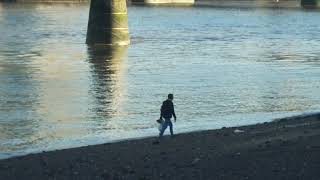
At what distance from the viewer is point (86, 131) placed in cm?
1855

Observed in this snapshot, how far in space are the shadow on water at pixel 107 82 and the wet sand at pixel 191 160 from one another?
5183mm

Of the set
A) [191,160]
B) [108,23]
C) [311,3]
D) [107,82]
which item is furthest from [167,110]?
[311,3]

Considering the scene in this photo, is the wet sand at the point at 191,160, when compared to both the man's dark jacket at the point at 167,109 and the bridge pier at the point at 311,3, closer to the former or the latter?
the man's dark jacket at the point at 167,109

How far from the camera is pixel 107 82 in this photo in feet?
97.5

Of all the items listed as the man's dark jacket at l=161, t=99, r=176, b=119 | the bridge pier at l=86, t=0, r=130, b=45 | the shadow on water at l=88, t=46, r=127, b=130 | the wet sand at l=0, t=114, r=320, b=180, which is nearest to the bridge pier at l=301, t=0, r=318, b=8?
the bridge pier at l=86, t=0, r=130, b=45

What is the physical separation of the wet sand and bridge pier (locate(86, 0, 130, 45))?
102ft

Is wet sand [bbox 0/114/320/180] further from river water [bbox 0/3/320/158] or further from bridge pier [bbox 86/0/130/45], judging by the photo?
bridge pier [bbox 86/0/130/45]

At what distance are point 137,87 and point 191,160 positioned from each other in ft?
57.6

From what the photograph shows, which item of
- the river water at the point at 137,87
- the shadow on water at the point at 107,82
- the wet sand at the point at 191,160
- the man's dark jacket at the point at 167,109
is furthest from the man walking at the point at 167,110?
the shadow on water at the point at 107,82

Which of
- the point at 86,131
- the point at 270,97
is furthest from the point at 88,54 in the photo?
the point at 86,131

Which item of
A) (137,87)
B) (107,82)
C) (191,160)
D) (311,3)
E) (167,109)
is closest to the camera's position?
(191,160)

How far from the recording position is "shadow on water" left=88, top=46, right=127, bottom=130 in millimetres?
21797

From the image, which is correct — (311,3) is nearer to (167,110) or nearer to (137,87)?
(137,87)

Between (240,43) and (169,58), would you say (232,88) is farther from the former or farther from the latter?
(240,43)
